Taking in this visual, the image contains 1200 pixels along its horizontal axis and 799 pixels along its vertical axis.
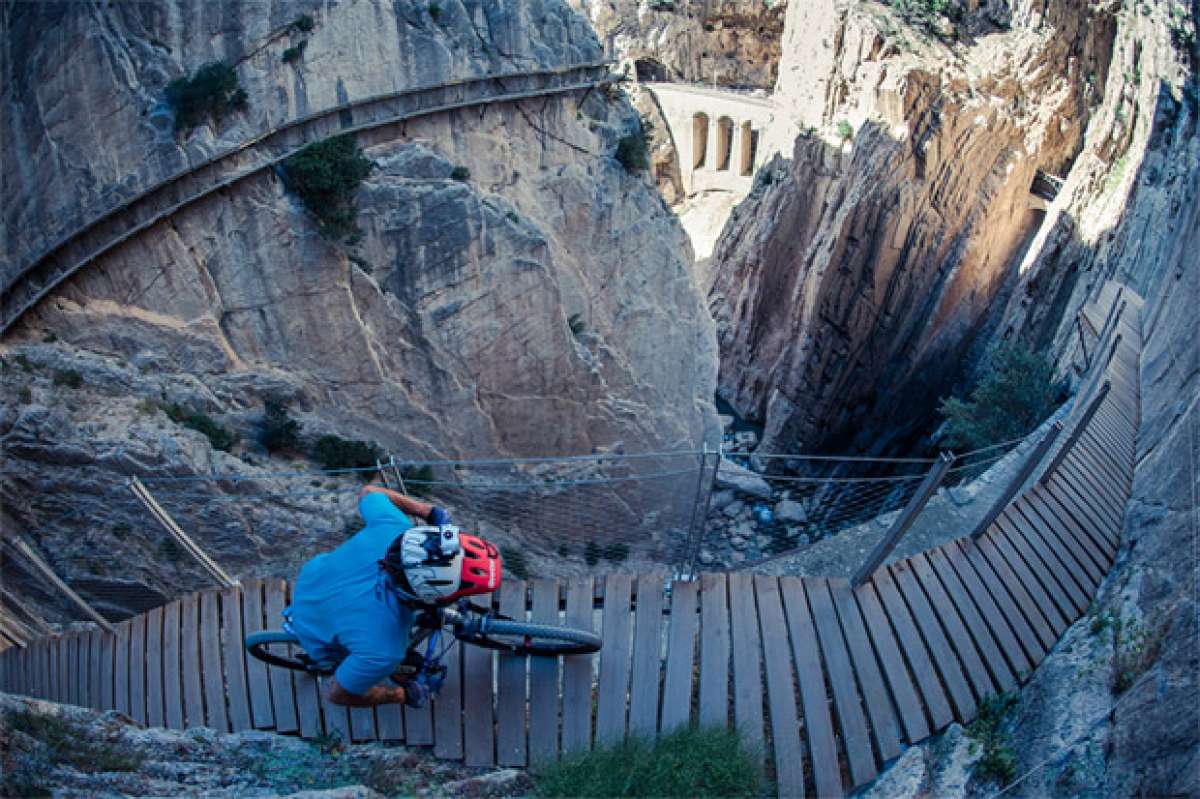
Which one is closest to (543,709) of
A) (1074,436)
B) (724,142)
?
(1074,436)

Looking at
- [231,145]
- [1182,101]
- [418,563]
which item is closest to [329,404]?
[231,145]

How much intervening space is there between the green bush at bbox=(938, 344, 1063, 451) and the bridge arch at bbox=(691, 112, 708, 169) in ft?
71.9

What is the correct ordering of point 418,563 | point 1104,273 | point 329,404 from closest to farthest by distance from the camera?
1. point 418,563
2. point 329,404
3. point 1104,273

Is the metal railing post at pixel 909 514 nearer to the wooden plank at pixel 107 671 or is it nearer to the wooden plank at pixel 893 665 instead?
the wooden plank at pixel 893 665

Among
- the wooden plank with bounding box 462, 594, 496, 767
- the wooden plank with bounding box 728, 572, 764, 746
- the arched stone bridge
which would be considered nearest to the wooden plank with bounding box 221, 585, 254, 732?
the wooden plank with bounding box 462, 594, 496, 767

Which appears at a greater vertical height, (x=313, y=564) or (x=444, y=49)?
(x=444, y=49)

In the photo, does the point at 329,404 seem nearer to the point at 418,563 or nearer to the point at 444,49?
the point at 444,49

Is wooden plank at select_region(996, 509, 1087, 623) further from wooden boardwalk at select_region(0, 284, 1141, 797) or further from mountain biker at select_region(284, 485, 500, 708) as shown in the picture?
mountain biker at select_region(284, 485, 500, 708)

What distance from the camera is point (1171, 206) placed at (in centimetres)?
1325

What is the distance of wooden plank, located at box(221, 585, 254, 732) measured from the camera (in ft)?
17.6

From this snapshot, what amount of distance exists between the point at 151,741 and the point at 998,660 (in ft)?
16.0

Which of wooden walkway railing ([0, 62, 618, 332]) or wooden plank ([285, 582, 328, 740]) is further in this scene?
wooden walkway railing ([0, 62, 618, 332])

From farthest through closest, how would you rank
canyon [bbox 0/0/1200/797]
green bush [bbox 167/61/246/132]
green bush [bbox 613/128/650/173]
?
green bush [bbox 613/128/650/173] < green bush [bbox 167/61/246/132] < canyon [bbox 0/0/1200/797]

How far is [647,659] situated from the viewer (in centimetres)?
507
